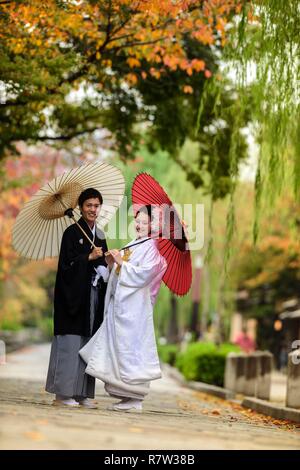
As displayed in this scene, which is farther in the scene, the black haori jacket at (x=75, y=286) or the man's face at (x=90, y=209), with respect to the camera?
the man's face at (x=90, y=209)

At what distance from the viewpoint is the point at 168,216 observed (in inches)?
368

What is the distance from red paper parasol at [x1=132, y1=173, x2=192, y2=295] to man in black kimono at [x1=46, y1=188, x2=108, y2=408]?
55 cm

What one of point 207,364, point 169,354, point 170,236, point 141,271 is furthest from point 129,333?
point 169,354

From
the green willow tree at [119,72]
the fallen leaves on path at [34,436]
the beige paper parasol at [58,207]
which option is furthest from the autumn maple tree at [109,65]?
the fallen leaves on path at [34,436]

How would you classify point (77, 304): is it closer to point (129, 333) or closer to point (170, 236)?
point (129, 333)

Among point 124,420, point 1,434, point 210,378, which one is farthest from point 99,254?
point 210,378

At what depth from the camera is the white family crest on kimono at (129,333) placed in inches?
356

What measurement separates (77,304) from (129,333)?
66cm

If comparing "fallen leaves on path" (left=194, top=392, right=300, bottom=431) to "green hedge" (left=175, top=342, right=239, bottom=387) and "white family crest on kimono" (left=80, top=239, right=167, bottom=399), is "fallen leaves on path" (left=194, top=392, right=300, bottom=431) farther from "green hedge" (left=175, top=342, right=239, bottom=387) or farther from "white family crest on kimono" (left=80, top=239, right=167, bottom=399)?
"green hedge" (left=175, top=342, right=239, bottom=387)

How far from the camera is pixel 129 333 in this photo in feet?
29.9

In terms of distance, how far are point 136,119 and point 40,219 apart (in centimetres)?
720

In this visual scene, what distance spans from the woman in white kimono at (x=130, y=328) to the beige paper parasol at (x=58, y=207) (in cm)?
59

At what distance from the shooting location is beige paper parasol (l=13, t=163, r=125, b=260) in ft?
31.4

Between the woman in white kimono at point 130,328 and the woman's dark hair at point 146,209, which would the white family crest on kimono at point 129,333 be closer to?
the woman in white kimono at point 130,328
